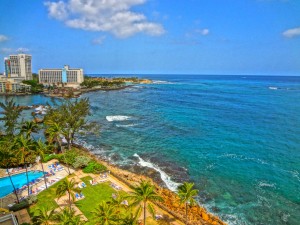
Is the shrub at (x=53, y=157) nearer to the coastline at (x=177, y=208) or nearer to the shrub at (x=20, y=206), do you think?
the coastline at (x=177, y=208)

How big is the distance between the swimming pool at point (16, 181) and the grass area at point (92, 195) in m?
9.38

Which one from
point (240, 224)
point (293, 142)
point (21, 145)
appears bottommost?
point (240, 224)

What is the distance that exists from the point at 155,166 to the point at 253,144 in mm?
28333

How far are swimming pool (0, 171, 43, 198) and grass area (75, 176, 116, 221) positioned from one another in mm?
9378

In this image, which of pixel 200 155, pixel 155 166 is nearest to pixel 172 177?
pixel 155 166

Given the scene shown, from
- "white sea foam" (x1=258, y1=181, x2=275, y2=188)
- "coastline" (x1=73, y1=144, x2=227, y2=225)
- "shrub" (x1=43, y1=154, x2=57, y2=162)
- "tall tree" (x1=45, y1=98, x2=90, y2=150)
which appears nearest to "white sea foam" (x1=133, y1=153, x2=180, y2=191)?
"coastline" (x1=73, y1=144, x2=227, y2=225)

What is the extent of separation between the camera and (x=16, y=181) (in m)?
42.5

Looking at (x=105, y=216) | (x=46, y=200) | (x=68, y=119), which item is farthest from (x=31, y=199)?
(x=68, y=119)

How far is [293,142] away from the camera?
64.3 metres

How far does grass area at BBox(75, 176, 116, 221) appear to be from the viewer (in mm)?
34075

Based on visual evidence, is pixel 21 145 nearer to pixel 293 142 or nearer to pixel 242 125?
pixel 293 142

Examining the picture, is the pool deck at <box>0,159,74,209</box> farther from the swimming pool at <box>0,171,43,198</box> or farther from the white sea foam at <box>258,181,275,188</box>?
the white sea foam at <box>258,181,275,188</box>

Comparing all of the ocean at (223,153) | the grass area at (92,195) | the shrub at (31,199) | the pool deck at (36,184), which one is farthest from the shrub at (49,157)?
the shrub at (31,199)

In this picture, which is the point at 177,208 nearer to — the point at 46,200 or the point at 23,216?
the point at 46,200
